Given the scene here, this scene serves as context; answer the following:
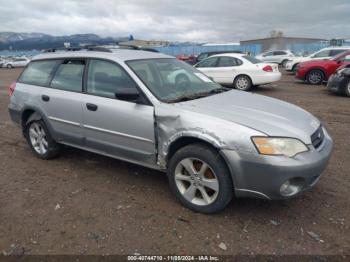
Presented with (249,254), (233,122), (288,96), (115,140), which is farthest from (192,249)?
(288,96)

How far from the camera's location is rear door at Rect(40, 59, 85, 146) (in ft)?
13.3

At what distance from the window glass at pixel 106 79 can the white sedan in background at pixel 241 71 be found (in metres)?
8.01

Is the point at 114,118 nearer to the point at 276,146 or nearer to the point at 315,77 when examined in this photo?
the point at 276,146

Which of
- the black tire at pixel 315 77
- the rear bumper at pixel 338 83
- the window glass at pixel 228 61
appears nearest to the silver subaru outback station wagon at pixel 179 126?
the rear bumper at pixel 338 83

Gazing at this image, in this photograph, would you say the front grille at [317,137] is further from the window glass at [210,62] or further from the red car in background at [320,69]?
the red car in background at [320,69]

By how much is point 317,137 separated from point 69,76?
3.29 m

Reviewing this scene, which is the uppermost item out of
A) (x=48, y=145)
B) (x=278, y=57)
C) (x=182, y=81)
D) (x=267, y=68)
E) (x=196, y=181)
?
(x=182, y=81)

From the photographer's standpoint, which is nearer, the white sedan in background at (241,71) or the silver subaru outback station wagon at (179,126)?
the silver subaru outback station wagon at (179,126)

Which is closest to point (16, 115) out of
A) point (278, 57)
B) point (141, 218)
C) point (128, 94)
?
point (128, 94)

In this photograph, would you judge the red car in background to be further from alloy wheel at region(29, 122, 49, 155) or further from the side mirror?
alloy wheel at region(29, 122, 49, 155)

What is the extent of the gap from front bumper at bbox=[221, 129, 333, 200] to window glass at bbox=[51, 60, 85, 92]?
2351mm

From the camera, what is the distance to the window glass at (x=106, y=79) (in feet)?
12.0

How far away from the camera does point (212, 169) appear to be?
299 cm

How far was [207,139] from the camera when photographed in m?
2.93
